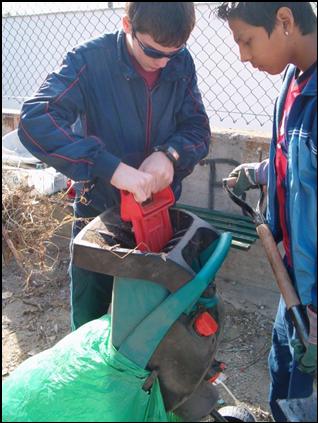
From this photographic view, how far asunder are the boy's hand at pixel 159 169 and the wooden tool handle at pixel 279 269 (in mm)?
374

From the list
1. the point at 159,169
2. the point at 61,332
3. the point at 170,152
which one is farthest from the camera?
the point at 61,332

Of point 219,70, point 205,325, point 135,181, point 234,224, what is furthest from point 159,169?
point 219,70

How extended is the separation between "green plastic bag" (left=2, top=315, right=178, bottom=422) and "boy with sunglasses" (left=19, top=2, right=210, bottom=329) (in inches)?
20.9

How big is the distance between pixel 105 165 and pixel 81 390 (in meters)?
0.72

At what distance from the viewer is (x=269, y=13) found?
1360 millimetres

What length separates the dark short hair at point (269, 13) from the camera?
53.5 inches

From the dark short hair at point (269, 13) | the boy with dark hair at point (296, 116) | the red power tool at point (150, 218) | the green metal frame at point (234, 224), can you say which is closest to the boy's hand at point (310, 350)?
the boy with dark hair at point (296, 116)

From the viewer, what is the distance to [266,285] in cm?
338

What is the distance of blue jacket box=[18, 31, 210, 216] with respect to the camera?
1685mm

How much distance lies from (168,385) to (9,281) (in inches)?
99.8

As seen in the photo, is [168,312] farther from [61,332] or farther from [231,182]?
[61,332]

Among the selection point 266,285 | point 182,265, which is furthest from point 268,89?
point 182,265

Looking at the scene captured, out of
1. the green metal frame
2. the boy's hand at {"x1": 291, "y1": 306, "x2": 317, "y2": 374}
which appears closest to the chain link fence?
the green metal frame

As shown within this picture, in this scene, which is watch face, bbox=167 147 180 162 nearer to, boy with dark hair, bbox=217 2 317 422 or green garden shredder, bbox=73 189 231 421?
green garden shredder, bbox=73 189 231 421
